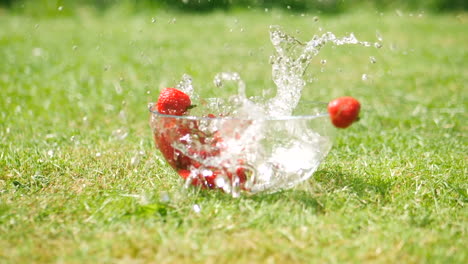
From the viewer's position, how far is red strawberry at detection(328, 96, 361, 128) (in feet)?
6.17

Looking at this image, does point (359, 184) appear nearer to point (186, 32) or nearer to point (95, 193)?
point (95, 193)

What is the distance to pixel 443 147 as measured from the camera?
9.55ft

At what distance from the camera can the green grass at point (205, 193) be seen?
170 cm

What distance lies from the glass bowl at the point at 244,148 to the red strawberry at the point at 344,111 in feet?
0.17

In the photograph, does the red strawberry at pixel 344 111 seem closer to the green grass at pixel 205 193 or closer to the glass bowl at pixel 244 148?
the glass bowl at pixel 244 148

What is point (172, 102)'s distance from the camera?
218 cm

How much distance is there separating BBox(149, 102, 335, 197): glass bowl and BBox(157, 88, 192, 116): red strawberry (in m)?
0.09

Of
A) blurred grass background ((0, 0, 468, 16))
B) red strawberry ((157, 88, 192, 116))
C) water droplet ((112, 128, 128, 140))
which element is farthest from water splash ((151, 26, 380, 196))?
blurred grass background ((0, 0, 468, 16))

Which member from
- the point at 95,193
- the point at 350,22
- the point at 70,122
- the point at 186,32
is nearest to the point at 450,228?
the point at 95,193

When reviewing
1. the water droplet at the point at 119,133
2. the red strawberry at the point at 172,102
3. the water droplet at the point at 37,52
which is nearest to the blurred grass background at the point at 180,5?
the water droplet at the point at 37,52

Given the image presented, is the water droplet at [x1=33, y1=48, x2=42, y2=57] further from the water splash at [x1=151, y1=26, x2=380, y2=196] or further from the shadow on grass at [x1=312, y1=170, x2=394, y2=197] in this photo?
the shadow on grass at [x1=312, y1=170, x2=394, y2=197]

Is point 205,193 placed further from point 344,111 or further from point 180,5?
point 180,5

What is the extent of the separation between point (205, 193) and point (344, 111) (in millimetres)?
639

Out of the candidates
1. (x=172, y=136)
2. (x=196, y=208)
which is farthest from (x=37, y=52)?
(x=196, y=208)
